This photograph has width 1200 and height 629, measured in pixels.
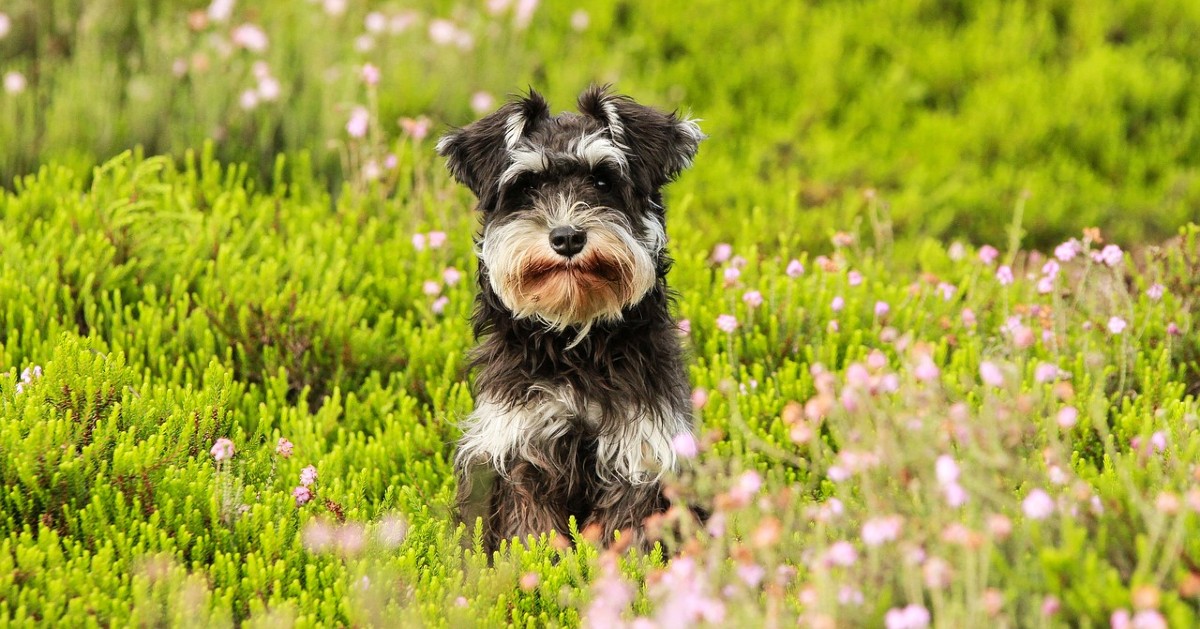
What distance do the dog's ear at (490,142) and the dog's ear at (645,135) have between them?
226 mm

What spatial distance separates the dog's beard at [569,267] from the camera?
4.34m

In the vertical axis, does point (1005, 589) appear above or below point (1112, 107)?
above

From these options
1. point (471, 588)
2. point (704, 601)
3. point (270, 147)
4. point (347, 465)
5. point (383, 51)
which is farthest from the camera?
point (383, 51)

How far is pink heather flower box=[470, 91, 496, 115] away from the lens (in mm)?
8812

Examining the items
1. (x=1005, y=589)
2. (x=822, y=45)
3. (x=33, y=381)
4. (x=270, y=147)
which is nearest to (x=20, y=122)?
(x=270, y=147)

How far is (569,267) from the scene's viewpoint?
4352 mm

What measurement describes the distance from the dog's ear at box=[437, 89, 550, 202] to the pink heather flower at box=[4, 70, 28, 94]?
4.02 m

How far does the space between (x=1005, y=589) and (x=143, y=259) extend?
15.8ft

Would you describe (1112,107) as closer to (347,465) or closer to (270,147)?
(270,147)

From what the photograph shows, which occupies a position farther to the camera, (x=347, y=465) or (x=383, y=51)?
(x=383, y=51)

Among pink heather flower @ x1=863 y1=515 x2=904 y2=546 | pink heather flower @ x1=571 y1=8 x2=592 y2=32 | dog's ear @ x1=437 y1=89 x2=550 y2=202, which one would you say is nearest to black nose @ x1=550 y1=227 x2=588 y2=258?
dog's ear @ x1=437 y1=89 x2=550 y2=202

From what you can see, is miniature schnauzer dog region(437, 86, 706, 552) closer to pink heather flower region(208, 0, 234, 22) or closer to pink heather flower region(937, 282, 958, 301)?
pink heather flower region(937, 282, 958, 301)

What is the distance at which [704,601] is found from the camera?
2.96 meters

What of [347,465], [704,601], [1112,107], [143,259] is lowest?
[1112,107]
